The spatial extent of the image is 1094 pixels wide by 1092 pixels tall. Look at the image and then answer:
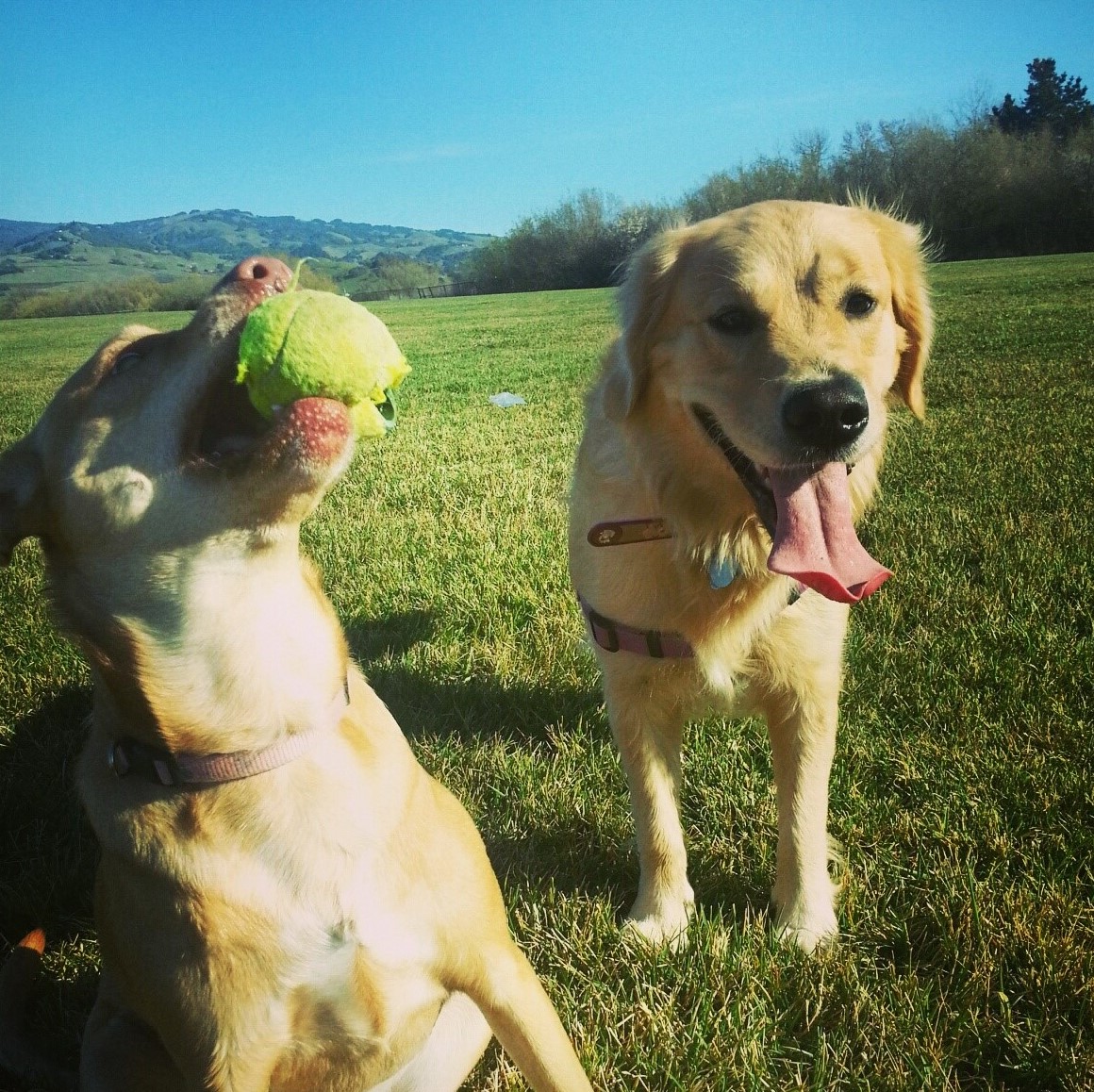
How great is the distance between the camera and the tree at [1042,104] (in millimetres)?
42875

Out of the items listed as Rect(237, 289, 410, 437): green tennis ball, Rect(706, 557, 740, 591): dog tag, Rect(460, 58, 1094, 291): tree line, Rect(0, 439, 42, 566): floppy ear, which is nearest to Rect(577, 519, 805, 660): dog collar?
Rect(706, 557, 740, 591): dog tag

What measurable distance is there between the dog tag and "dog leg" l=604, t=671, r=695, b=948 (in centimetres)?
38

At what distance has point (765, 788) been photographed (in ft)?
9.16

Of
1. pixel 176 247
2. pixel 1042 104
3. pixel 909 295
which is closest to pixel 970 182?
pixel 1042 104

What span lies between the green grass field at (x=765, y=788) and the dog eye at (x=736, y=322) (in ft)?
2.44

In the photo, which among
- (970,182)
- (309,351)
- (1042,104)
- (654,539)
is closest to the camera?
(309,351)

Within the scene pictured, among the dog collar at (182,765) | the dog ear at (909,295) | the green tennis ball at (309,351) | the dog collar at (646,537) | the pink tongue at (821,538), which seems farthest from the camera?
the dog ear at (909,295)

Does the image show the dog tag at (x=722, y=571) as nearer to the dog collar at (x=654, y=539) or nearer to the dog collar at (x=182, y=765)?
the dog collar at (x=654, y=539)

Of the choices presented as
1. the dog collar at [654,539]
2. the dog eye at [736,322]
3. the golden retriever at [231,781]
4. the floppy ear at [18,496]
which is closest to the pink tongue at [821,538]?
the dog collar at [654,539]

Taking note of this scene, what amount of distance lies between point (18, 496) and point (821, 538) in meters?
1.83

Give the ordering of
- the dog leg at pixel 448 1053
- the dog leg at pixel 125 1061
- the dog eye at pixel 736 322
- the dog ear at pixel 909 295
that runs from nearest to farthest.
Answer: the dog leg at pixel 125 1061, the dog leg at pixel 448 1053, the dog eye at pixel 736 322, the dog ear at pixel 909 295

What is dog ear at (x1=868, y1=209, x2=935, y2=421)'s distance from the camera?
2420 mm

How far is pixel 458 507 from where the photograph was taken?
550cm

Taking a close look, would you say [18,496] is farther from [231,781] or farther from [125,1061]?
[125,1061]
